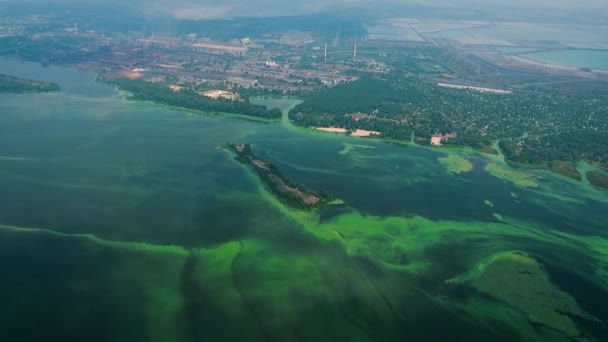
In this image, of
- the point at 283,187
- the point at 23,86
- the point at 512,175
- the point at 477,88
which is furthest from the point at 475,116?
the point at 23,86

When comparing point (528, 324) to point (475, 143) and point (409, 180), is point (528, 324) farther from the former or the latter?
point (475, 143)

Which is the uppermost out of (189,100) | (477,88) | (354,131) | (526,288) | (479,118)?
(477,88)

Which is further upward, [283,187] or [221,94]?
[221,94]

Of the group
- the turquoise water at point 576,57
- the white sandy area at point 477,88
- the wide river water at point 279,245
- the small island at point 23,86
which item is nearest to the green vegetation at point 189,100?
the small island at point 23,86

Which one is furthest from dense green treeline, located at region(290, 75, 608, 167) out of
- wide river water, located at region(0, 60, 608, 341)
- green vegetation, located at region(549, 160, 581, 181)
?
wide river water, located at region(0, 60, 608, 341)

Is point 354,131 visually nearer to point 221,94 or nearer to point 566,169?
point 566,169

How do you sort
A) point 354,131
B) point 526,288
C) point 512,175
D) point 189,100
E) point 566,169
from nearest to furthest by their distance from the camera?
point 526,288
point 512,175
point 566,169
point 354,131
point 189,100

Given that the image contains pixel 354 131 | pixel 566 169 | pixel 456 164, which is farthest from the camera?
pixel 354 131

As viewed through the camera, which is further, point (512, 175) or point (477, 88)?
point (477, 88)

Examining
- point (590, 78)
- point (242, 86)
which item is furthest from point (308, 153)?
point (590, 78)
